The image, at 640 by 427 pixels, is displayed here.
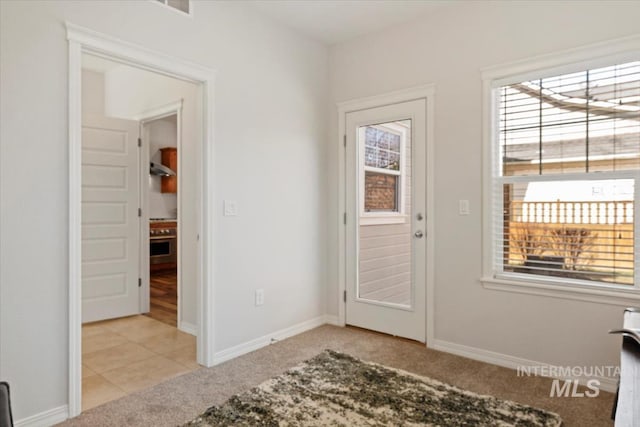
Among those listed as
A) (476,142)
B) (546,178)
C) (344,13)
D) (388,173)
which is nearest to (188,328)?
(388,173)

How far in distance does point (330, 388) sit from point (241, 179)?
5.56 feet

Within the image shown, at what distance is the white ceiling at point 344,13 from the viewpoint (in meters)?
3.23

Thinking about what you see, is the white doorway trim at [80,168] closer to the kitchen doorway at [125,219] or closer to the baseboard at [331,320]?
the kitchen doorway at [125,219]

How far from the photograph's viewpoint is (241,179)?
3.29m

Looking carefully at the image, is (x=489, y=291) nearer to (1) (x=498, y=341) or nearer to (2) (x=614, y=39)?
(1) (x=498, y=341)

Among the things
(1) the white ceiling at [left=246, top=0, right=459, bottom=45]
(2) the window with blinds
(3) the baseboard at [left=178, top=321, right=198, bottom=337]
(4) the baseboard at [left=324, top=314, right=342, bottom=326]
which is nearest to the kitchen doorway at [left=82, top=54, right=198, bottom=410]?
(3) the baseboard at [left=178, top=321, right=198, bottom=337]

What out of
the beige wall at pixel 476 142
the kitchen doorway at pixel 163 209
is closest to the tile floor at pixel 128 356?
the kitchen doorway at pixel 163 209

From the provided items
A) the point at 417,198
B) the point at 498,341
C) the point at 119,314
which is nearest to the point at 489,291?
the point at 498,341

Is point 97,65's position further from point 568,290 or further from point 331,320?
point 568,290

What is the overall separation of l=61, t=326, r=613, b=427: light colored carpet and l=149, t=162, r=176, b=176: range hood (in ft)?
15.0

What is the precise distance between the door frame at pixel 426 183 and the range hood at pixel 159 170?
415 cm

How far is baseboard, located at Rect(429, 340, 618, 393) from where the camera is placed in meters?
2.64

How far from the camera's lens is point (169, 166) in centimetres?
730

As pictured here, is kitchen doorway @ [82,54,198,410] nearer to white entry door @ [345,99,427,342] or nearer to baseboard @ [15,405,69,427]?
baseboard @ [15,405,69,427]
